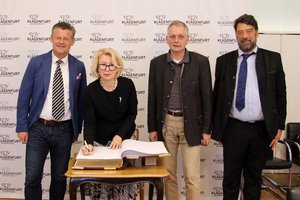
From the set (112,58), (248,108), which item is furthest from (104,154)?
(248,108)

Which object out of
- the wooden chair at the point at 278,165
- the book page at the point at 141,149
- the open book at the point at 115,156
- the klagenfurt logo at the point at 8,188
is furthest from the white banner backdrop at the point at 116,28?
the open book at the point at 115,156

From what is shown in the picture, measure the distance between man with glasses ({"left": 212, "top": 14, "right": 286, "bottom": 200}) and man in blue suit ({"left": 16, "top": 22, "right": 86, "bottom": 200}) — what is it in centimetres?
124

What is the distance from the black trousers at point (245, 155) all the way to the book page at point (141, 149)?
0.84m

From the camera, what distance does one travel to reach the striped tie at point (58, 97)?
2701mm

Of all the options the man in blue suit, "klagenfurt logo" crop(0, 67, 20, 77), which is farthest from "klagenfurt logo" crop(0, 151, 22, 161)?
the man in blue suit

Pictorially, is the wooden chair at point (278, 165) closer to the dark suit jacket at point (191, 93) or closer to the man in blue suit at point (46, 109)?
the dark suit jacket at point (191, 93)

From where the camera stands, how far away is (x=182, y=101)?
2814 millimetres

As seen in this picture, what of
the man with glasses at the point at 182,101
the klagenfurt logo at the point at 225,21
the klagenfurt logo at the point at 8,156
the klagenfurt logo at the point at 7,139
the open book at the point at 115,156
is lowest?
the klagenfurt logo at the point at 8,156

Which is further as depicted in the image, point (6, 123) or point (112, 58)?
point (6, 123)

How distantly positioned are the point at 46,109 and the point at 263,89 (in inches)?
68.3

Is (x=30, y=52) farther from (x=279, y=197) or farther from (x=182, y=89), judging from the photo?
(x=279, y=197)

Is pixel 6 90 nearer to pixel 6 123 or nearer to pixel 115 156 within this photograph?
pixel 6 123

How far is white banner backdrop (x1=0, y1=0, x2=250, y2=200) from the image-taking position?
11.1 ft

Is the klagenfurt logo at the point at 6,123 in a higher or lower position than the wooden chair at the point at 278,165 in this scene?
higher
